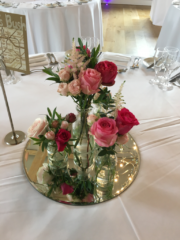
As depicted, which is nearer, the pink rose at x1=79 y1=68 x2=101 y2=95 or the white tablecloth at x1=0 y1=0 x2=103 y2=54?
the pink rose at x1=79 y1=68 x2=101 y2=95

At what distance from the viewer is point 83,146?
70 cm

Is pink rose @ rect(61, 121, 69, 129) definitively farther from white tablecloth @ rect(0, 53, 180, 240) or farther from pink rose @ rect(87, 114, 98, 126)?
white tablecloth @ rect(0, 53, 180, 240)

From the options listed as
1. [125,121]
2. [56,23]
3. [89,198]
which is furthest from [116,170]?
[56,23]

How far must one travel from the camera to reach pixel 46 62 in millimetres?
1340

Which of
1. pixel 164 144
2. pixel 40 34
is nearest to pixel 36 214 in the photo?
pixel 164 144

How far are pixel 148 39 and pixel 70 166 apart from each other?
13.3ft

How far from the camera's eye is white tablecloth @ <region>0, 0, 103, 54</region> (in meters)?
2.28

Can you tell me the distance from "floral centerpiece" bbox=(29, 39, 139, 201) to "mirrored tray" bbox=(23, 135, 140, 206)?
3 centimetres

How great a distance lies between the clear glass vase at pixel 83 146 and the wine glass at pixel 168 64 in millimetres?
734

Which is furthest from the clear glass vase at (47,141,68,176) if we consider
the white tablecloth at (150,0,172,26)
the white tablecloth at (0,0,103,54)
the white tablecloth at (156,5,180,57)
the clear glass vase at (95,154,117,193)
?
the white tablecloth at (150,0,172,26)

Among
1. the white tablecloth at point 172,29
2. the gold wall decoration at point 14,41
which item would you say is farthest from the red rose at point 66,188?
the white tablecloth at point 172,29

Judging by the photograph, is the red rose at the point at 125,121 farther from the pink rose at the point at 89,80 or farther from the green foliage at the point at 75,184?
the green foliage at the point at 75,184

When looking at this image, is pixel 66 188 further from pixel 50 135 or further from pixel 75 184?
pixel 50 135

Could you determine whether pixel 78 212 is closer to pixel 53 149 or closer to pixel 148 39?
pixel 53 149
